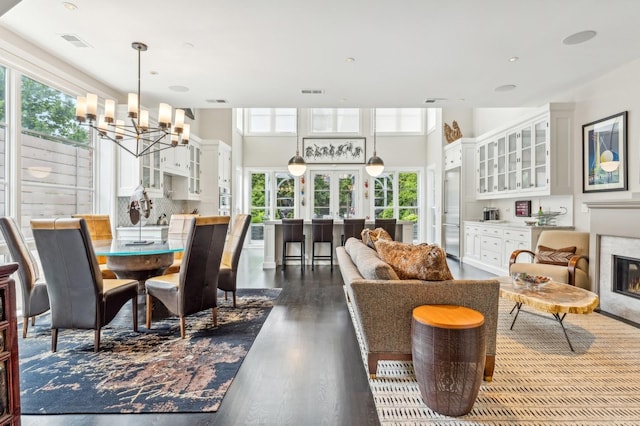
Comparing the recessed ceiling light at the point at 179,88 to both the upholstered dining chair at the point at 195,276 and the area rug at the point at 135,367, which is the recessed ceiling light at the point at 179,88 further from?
the area rug at the point at 135,367

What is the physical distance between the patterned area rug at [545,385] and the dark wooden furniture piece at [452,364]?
0.09m

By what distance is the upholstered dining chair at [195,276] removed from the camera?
110 inches

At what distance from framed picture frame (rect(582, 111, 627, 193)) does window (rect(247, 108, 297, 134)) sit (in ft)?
22.0

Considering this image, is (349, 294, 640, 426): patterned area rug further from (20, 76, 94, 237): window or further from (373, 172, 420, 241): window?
(373, 172, 420, 241): window

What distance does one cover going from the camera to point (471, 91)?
475 centimetres

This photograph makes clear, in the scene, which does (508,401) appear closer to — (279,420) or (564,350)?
(564,350)

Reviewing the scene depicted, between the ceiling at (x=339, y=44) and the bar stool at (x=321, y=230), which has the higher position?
Result: the ceiling at (x=339, y=44)

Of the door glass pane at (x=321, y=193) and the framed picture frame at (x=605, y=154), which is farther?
the door glass pane at (x=321, y=193)

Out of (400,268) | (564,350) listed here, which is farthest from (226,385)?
(564,350)

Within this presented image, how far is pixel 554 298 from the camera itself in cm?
263

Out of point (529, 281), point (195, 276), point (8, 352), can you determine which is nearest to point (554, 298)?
point (529, 281)

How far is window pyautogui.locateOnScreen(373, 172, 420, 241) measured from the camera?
9344 millimetres

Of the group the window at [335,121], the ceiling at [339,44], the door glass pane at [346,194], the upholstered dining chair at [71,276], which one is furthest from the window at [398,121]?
the upholstered dining chair at [71,276]

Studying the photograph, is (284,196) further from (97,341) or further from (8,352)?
(8,352)
